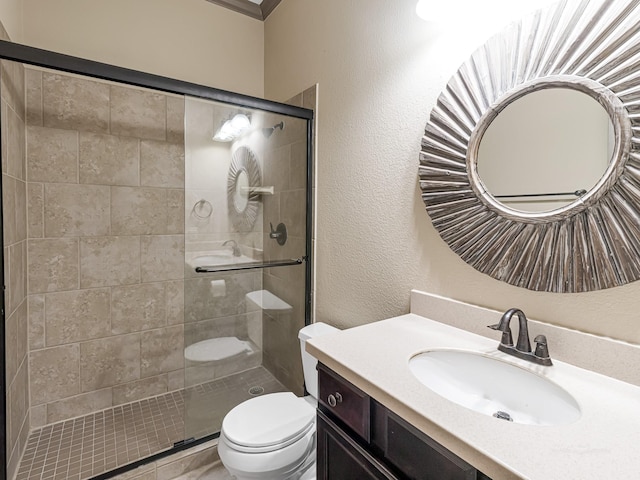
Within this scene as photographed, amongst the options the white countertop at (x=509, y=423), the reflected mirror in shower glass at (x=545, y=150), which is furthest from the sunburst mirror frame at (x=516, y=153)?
the white countertop at (x=509, y=423)

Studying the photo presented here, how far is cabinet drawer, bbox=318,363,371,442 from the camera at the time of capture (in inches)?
34.8

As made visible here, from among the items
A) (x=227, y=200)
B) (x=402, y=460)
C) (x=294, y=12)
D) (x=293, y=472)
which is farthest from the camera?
(x=294, y=12)

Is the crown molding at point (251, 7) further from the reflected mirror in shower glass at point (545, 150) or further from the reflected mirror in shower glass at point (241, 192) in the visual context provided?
the reflected mirror in shower glass at point (545, 150)

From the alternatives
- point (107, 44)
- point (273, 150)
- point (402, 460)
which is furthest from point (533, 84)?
point (107, 44)

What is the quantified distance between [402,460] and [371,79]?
1506 mm

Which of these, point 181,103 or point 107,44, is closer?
point 107,44

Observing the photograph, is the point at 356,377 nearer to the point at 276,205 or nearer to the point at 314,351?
the point at 314,351

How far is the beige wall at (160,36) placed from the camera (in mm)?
1902

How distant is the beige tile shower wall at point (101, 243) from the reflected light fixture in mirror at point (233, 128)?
0.67 metres

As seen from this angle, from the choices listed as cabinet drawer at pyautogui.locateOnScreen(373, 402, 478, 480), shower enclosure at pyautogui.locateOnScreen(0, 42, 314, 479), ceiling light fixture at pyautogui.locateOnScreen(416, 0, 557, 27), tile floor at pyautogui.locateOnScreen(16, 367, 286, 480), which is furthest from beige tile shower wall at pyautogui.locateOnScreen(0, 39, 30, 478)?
ceiling light fixture at pyautogui.locateOnScreen(416, 0, 557, 27)

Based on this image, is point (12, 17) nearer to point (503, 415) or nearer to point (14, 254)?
point (14, 254)

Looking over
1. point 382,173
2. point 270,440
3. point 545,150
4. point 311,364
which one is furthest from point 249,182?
point 545,150

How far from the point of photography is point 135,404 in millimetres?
2215

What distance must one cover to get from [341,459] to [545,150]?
3.56ft
